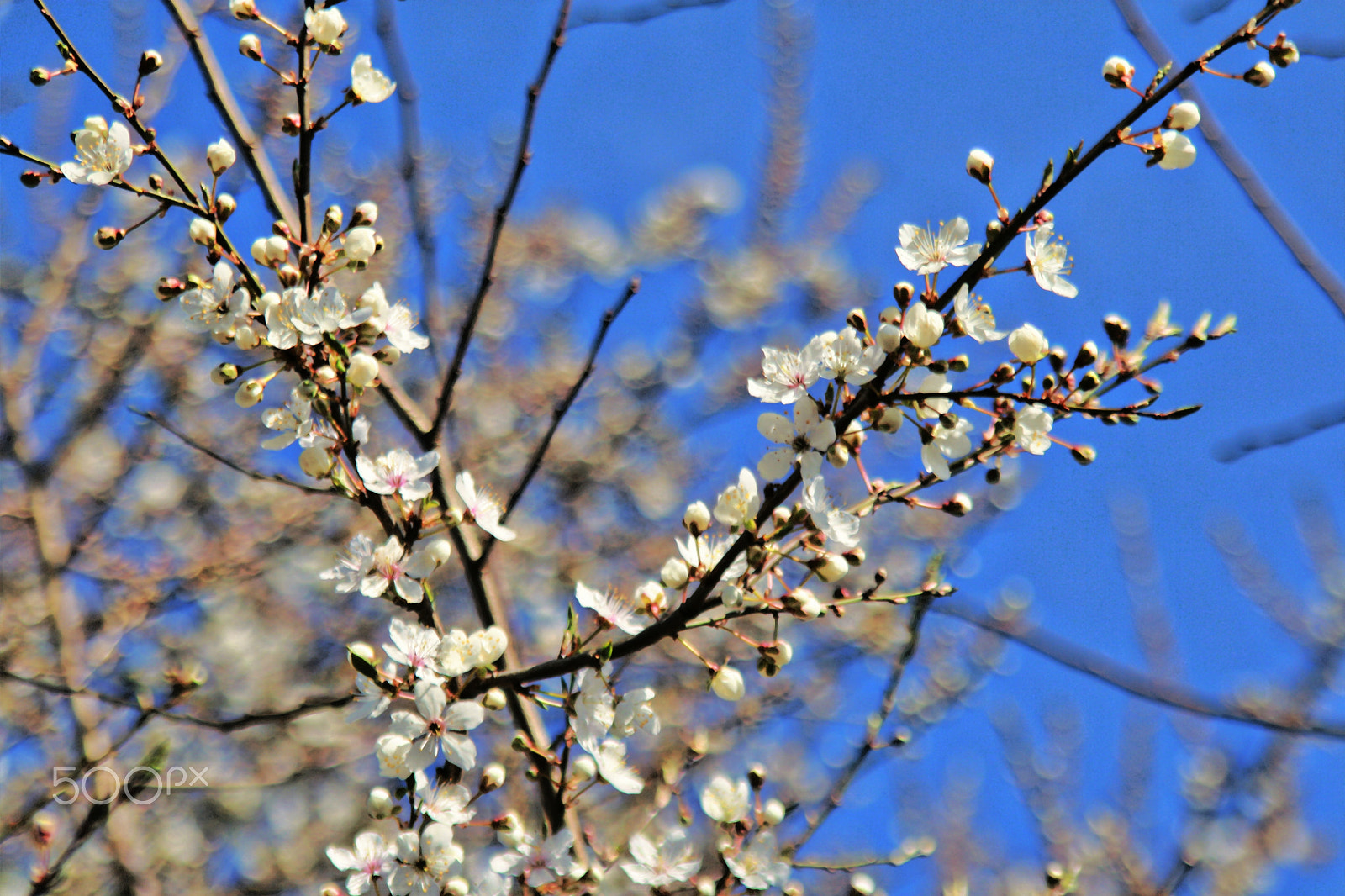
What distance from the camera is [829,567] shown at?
5.50ft

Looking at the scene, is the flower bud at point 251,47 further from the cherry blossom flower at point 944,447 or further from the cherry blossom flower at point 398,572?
the cherry blossom flower at point 944,447

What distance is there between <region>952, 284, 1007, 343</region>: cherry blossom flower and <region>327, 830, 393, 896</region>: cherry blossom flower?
1455mm

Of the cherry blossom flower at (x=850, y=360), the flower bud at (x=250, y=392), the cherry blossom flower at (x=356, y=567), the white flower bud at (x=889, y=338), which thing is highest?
the flower bud at (x=250, y=392)

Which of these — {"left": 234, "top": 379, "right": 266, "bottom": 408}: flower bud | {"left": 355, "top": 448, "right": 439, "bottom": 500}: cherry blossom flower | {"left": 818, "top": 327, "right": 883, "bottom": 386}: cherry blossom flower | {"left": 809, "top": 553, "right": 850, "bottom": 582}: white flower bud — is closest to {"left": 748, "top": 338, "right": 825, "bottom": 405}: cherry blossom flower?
{"left": 818, "top": 327, "right": 883, "bottom": 386}: cherry blossom flower

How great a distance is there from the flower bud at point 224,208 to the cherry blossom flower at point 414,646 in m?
0.80

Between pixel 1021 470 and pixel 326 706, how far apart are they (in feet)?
16.4

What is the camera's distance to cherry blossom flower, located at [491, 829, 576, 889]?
6.34 feet

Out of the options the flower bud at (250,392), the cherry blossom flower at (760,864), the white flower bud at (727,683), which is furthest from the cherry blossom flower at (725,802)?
the flower bud at (250,392)

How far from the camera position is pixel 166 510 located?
17.6 ft

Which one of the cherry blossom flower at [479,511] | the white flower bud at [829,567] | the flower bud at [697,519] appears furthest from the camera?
the cherry blossom flower at [479,511]

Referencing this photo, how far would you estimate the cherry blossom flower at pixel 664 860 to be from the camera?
206cm

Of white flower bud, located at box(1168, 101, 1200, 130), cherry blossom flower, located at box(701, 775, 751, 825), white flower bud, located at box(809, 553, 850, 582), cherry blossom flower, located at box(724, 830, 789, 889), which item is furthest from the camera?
cherry blossom flower, located at box(701, 775, 751, 825)

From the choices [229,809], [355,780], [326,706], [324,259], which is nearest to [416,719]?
[326,706]

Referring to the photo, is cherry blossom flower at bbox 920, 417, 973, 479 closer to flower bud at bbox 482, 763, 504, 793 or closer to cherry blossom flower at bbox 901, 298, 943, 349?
cherry blossom flower at bbox 901, 298, 943, 349
